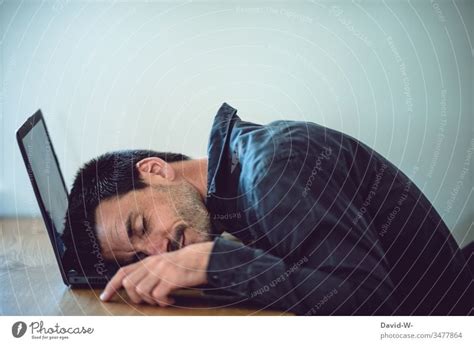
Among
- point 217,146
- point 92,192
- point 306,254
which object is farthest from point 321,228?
point 92,192

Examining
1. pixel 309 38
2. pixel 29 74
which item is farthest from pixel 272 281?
pixel 29 74

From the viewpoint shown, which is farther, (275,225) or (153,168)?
(153,168)

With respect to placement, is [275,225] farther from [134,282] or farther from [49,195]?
[49,195]

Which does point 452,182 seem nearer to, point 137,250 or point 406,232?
point 406,232

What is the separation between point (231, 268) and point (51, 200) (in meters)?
0.25

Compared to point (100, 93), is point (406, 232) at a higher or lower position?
lower

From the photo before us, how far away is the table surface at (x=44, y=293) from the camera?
0.88 m

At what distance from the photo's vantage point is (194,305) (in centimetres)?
88

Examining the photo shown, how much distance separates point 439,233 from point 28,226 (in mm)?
553

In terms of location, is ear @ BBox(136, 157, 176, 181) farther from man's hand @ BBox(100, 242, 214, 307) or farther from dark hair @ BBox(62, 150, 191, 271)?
man's hand @ BBox(100, 242, 214, 307)

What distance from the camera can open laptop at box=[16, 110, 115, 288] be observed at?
0.91 metres

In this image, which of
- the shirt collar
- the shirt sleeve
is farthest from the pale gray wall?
the shirt sleeve

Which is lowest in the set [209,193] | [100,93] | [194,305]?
[194,305]

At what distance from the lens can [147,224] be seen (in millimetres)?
927
